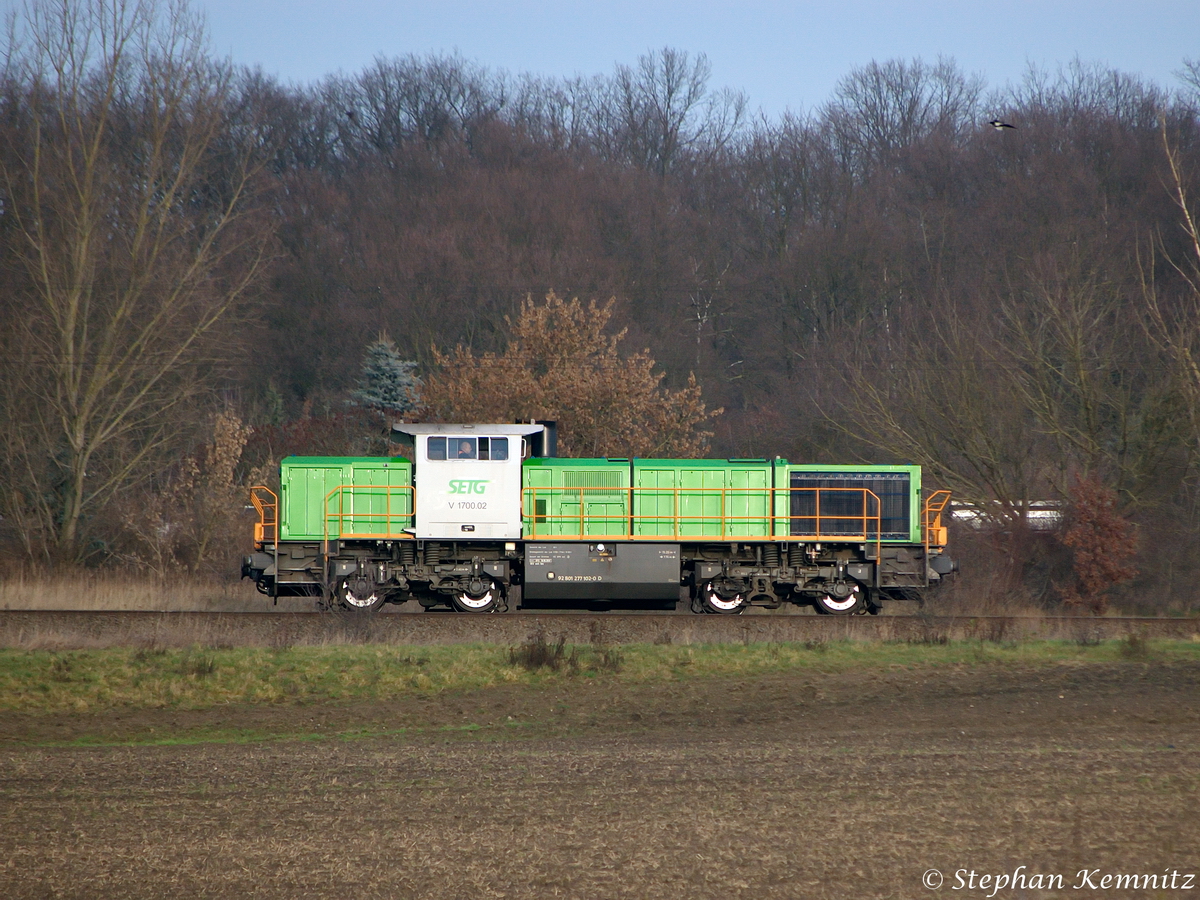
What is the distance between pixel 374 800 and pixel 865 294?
46.0 metres

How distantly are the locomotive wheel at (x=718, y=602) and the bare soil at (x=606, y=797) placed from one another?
652 centimetres

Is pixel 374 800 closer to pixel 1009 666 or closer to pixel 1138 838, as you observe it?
pixel 1138 838

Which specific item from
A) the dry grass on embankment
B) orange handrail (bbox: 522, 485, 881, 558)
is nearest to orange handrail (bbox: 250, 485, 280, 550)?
the dry grass on embankment

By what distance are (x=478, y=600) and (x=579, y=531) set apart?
7.25 ft

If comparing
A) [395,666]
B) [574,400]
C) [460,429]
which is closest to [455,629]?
[395,666]

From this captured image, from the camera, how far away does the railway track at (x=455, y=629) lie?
15.6 meters

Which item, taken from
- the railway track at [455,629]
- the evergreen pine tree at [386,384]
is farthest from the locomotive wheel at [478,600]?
the evergreen pine tree at [386,384]

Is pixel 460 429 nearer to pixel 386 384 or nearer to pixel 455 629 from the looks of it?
pixel 455 629

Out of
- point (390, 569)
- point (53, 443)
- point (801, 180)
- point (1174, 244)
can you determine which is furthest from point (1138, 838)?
point (801, 180)

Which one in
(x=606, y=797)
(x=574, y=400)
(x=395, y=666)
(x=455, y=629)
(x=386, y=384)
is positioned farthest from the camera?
(x=386, y=384)

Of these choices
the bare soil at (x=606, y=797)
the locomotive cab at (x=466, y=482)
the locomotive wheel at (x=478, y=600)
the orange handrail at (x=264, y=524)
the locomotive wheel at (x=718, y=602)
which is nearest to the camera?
the bare soil at (x=606, y=797)

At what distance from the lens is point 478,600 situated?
18.7 meters

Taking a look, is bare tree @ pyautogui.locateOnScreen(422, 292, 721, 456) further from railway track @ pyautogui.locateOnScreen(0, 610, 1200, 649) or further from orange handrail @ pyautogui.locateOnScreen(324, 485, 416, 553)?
railway track @ pyautogui.locateOnScreen(0, 610, 1200, 649)

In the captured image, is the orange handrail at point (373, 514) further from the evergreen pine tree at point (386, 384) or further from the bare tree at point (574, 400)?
the evergreen pine tree at point (386, 384)
